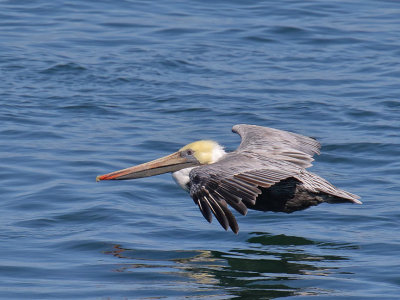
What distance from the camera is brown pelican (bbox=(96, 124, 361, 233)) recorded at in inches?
256

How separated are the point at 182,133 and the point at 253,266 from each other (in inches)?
157

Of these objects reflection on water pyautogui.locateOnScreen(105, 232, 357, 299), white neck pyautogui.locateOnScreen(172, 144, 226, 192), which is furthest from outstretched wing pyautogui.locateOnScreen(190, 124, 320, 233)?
reflection on water pyautogui.locateOnScreen(105, 232, 357, 299)

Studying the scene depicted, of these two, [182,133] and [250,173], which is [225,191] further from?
[182,133]

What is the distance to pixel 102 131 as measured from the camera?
35.3 feet

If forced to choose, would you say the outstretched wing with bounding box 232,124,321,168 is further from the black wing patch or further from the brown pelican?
the black wing patch

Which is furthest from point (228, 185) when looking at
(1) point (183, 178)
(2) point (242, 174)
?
(1) point (183, 178)

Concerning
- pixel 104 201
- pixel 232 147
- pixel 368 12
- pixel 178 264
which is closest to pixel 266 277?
pixel 178 264

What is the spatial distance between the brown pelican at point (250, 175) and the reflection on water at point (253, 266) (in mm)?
394

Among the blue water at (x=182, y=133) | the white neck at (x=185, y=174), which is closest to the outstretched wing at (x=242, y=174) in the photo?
the white neck at (x=185, y=174)

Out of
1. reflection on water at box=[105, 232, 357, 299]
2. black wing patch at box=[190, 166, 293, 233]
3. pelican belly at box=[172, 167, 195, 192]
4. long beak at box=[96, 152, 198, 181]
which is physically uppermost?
long beak at box=[96, 152, 198, 181]

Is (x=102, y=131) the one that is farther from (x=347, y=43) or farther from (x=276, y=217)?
(x=347, y=43)

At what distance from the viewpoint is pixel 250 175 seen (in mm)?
6773

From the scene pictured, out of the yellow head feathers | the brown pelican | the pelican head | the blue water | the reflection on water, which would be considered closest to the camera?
the reflection on water

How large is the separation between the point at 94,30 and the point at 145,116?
4141 mm
